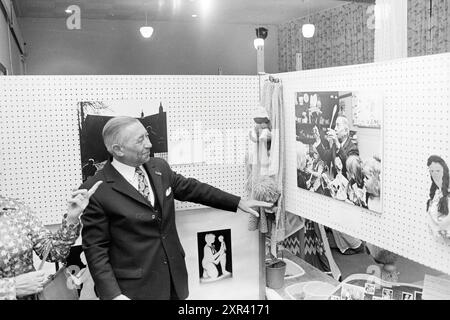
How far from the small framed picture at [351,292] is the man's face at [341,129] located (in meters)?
0.64

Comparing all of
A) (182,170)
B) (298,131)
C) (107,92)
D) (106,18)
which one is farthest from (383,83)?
(106,18)

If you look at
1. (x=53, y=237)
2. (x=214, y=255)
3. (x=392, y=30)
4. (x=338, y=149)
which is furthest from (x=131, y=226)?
(x=392, y=30)

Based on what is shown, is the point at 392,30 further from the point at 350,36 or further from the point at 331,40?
the point at 331,40

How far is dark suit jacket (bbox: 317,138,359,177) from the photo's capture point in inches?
67.4

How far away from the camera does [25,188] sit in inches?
76.4

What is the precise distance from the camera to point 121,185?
1728mm

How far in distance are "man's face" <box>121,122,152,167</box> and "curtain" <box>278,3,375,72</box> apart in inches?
268

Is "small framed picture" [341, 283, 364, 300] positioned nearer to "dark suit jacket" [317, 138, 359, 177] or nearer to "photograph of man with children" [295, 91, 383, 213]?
"photograph of man with children" [295, 91, 383, 213]

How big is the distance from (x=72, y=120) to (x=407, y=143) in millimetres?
1381

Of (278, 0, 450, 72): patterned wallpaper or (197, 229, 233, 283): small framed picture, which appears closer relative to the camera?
(197, 229, 233, 283): small framed picture

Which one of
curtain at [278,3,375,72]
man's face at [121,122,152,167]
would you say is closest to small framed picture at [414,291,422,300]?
man's face at [121,122,152,167]

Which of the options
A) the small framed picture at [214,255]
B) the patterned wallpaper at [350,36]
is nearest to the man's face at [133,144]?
the small framed picture at [214,255]

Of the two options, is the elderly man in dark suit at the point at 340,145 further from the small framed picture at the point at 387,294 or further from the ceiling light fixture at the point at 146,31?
the ceiling light fixture at the point at 146,31
